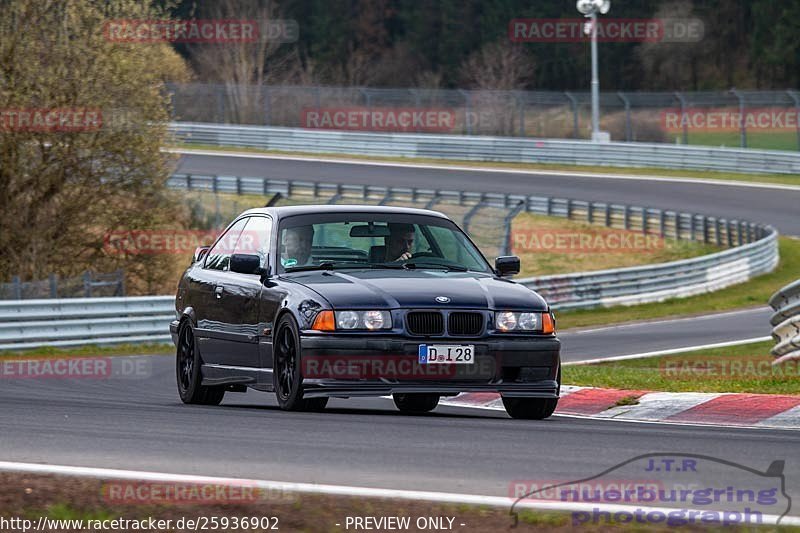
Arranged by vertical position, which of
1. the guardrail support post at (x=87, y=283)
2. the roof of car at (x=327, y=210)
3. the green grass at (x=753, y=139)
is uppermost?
the roof of car at (x=327, y=210)

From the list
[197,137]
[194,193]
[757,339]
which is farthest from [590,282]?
[197,137]

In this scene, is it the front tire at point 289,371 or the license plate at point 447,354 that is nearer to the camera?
the license plate at point 447,354

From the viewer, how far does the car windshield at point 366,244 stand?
429 inches

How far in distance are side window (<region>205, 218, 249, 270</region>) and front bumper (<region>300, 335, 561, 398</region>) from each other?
2350 millimetres

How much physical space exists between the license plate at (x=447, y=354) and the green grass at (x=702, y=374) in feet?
10.3

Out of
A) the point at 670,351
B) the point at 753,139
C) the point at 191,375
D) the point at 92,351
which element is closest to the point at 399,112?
the point at 753,139

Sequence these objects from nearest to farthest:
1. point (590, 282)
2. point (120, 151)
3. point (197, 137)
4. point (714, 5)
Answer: point (120, 151), point (590, 282), point (197, 137), point (714, 5)

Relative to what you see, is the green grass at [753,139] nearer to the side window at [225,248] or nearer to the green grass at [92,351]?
the green grass at [92,351]

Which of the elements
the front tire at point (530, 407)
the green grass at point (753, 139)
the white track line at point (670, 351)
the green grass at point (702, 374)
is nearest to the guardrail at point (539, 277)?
the white track line at point (670, 351)

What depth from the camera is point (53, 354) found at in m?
22.3

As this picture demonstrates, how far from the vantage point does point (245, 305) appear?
36.3 ft

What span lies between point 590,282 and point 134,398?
62.8 feet

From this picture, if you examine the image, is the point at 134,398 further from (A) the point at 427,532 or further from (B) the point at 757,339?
(B) the point at 757,339

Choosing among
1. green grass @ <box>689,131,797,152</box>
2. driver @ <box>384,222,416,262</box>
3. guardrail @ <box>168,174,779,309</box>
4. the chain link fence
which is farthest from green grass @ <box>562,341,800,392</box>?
green grass @ <box>689,131,797,152</box>
